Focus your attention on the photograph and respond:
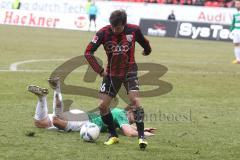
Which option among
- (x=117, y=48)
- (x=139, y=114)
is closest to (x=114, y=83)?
(x=117, y=48)

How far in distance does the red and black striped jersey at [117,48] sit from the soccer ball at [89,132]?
0.84 meters

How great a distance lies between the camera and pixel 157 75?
19109 millimetres

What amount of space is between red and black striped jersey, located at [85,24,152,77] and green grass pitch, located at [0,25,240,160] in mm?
1115

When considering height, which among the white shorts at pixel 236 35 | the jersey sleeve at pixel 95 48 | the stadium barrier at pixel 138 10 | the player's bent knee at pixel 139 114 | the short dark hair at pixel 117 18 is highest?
the short dark hair at pixel 117 18

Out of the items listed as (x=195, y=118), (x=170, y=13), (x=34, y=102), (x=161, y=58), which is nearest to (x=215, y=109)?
(x=195, y=118)

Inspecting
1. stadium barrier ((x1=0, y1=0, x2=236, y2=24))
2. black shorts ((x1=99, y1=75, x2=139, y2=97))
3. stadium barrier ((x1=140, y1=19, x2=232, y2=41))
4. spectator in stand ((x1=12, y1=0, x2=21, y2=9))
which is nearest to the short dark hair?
black shorts ((x1=99, y1=75, x2=139, y2=97))

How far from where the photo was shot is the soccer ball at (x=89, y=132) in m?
9.29

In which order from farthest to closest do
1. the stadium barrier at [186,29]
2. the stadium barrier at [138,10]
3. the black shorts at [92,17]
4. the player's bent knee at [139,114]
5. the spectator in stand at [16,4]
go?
the spectator in stand at [16,4]
the stadium barrier at [138,10]
the black shorts at [92,17]
the stadium barrier at [186,29]
the player's bent knee at [139,114]

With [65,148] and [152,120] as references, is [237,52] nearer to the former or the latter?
[152,120]

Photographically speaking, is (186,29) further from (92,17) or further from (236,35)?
(236,35)

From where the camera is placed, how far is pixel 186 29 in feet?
145

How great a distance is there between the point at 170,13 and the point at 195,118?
36679 millimetres

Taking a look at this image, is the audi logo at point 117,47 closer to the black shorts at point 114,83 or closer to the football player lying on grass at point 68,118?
the black shorts at point 114,83

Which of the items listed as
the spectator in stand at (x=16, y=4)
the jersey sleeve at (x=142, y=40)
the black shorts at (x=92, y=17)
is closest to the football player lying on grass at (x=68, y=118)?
the jersey sleeve at (x=142, y=40)
